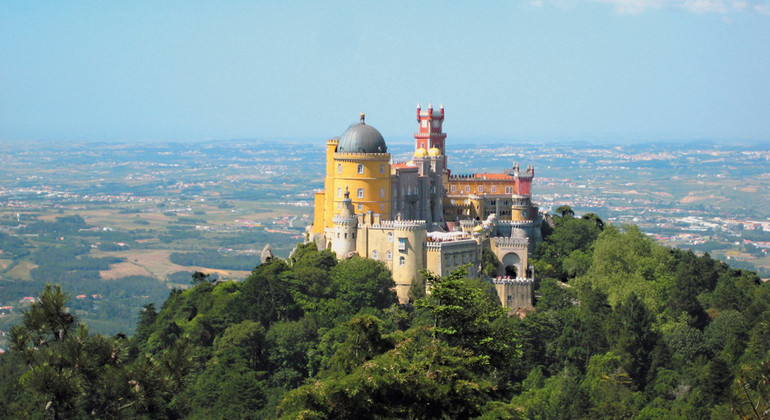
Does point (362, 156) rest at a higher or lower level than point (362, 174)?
higher

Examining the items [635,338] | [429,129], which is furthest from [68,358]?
[429,129]

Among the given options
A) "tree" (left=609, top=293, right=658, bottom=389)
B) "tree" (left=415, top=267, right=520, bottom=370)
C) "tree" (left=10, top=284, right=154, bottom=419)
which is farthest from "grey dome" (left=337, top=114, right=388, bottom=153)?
"tree" (left=10, top=284, right=154, bottom=419)

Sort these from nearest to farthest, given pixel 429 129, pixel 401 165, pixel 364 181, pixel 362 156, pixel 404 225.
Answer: pixel 404 225, pixel 362 156, pixel 364 181, pixel 401 165, pixel 429 129

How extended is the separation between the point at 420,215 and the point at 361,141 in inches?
338

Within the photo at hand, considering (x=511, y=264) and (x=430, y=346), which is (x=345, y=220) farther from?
(x=430, y=346)

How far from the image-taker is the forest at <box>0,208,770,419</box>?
107 feet

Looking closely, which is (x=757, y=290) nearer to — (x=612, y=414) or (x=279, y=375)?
(x=612, y=414)

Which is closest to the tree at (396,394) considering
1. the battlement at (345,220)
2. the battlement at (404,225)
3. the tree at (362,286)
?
the tree at (362,286)

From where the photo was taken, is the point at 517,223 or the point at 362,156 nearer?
the point at 362,156

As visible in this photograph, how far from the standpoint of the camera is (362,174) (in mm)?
74125

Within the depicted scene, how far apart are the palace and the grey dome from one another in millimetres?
73

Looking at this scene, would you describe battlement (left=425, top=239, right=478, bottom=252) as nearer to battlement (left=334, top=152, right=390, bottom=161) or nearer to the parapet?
the parapet

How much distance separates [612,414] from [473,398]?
23440 millimetres

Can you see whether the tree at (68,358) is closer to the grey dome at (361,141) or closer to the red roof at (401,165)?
the grey dome at (361,141)
